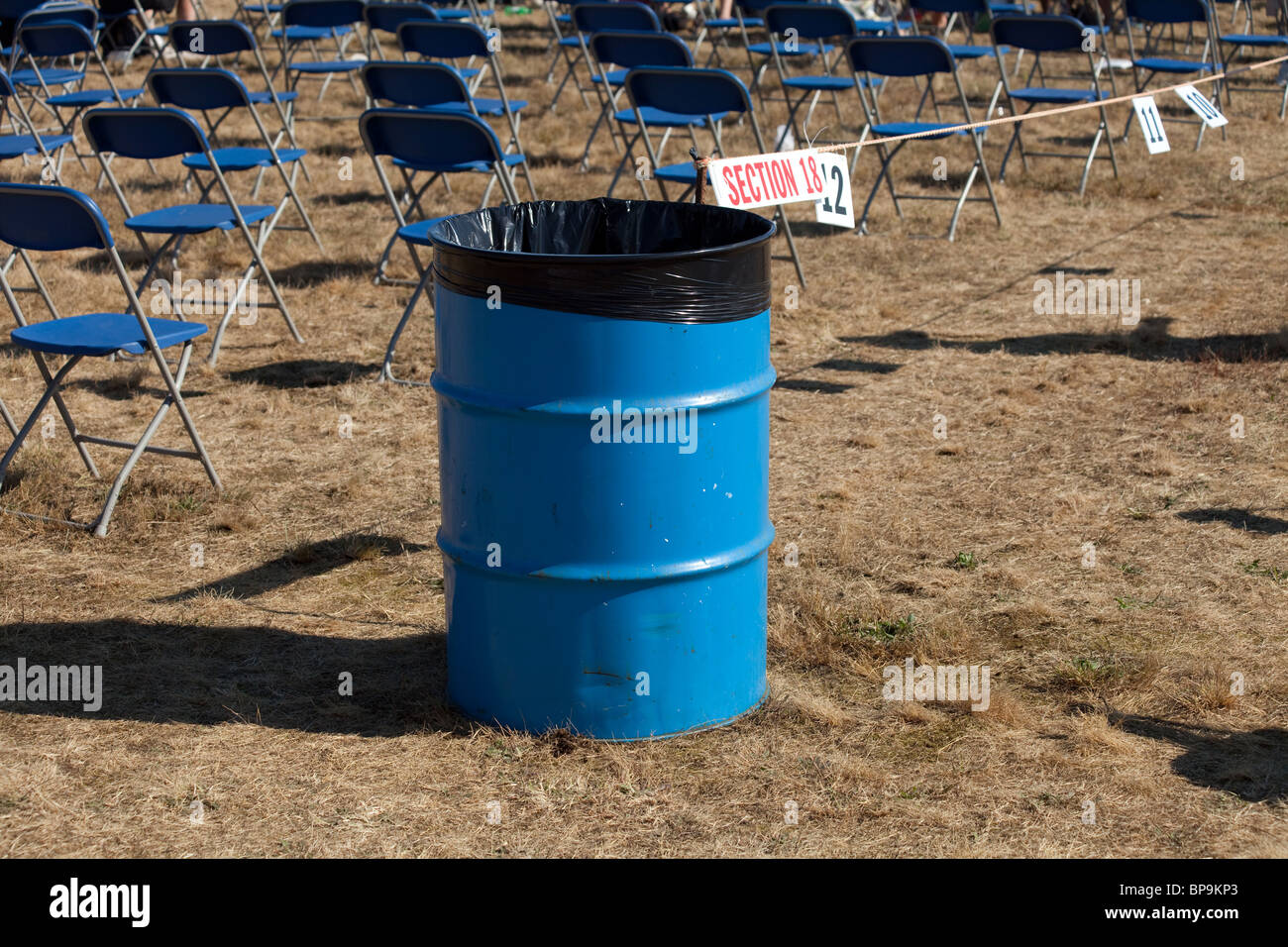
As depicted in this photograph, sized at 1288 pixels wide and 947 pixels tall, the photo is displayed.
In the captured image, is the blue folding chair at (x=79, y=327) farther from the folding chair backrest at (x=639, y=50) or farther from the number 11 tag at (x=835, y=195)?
the folding chair backrest at (x=639, y=50)

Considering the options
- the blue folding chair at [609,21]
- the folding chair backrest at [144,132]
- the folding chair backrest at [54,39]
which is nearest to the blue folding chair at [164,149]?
the folding chair backrest at [144,132]

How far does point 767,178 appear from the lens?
163 inches

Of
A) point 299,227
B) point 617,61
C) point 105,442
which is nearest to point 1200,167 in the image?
point 617,61

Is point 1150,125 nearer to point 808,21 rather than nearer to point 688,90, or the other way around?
point 688,90

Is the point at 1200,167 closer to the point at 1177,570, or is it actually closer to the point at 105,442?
the point at 1177,570

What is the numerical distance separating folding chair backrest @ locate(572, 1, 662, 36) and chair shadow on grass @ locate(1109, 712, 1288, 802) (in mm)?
7524

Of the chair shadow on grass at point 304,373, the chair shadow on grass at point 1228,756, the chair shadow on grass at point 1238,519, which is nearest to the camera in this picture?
the chair shadow on grass at point 1228,756

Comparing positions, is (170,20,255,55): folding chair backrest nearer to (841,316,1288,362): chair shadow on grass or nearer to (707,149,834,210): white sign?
(841,316,1288,362): chair shadow on grass

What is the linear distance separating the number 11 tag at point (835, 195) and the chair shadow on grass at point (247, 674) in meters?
1.82

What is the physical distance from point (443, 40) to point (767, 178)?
17.4 ft

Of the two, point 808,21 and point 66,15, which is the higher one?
point 66,15

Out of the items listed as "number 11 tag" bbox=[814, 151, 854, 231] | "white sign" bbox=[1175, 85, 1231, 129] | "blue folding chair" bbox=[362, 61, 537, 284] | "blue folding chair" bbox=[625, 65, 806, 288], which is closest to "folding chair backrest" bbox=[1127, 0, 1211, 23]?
"white sign" bbox=[1175, 85, 1231, 129]

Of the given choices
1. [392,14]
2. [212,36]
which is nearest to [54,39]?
[212,36]

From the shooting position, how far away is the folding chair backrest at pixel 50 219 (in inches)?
167
